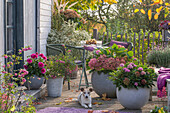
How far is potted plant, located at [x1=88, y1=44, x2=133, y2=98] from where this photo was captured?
5.38 m

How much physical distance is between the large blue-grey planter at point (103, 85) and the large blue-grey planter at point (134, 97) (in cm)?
78

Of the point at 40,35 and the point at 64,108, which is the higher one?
the point at 40,35

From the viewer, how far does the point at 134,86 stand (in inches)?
178

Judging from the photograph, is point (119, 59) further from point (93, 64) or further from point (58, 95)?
point (58, 95)

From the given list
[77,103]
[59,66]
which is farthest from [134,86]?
[59,66]

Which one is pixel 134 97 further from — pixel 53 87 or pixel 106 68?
pixel 53 87

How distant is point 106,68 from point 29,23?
173 cm

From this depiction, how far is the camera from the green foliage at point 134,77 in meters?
4.52

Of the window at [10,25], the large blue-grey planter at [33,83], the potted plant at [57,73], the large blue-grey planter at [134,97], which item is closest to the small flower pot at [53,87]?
the potted plant at [57,73]

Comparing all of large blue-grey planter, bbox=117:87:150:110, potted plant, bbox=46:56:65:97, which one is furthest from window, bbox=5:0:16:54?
large blue-grey planter, bbox=117:87:150:110

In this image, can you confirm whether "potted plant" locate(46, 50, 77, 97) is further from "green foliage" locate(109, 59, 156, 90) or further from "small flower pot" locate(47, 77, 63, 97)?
"green foliage" locate(109, 59, 156, 90)

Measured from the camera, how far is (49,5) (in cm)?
747

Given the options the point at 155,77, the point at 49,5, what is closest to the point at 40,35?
the point at 49,5

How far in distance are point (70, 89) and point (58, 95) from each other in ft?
2.46
